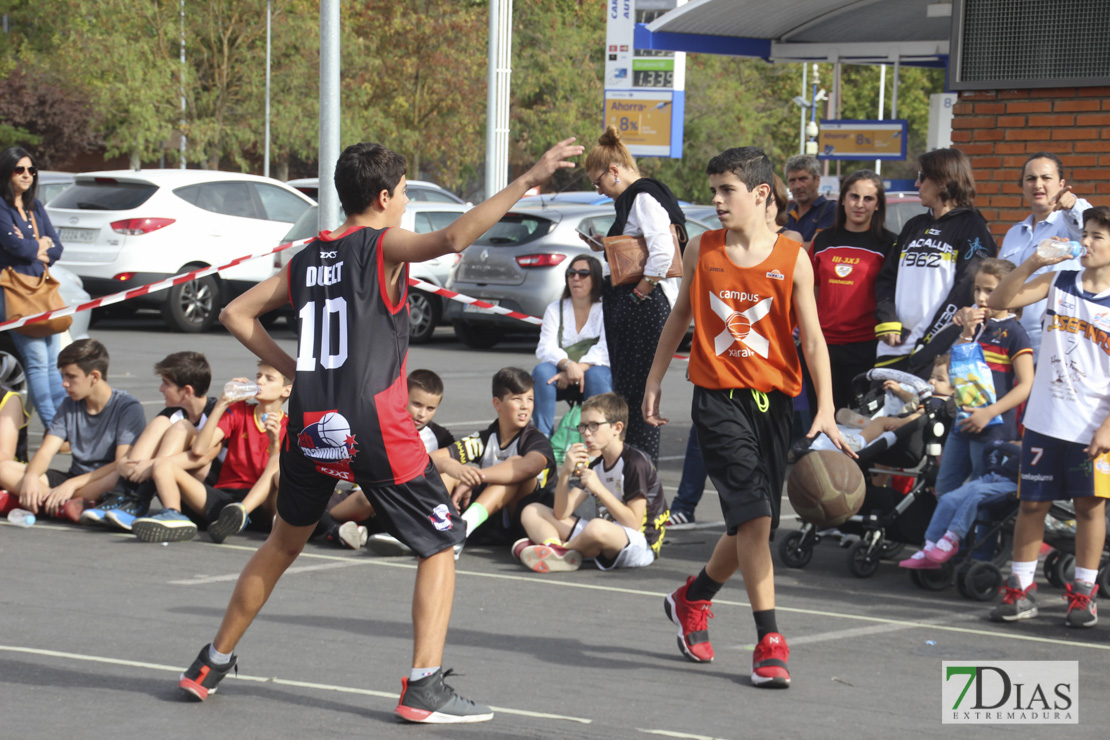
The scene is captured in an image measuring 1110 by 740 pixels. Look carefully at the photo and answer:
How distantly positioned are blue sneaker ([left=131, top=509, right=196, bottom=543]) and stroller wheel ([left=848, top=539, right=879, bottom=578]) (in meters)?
3.57

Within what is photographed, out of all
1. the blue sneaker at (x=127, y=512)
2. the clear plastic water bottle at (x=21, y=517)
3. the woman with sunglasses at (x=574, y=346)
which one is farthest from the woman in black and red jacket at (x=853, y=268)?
the clear plastic water bottle at (x=21, y=517)

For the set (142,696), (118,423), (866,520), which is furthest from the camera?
(118,423)

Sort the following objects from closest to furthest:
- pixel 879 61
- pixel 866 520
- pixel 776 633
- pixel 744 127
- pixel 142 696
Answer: pixel 142 696 → pixel 776 633 → pixel 866 520 → pixel 879 61 → pixel 744 127

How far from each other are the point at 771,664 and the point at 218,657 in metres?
1.99

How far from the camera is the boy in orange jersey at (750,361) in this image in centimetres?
554

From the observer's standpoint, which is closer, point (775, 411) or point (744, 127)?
point (775, 411)

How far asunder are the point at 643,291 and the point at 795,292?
2.61 metres

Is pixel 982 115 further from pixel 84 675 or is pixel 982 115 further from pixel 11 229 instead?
pixel 84 675

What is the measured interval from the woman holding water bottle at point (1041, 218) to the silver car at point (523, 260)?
947 cm

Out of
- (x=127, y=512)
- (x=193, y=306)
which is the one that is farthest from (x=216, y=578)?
(x=193, y=306)

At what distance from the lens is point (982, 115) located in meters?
10.6

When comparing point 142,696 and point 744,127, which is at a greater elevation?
point 744,127

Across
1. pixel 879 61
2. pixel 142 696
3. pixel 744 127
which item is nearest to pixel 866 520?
pixel 142 696

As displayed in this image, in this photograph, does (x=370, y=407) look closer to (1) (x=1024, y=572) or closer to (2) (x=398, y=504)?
(2) (x=398, y=504)
